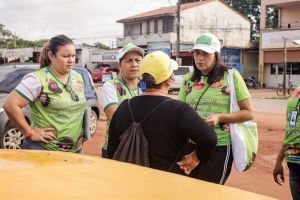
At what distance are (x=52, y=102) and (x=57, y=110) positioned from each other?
74mm

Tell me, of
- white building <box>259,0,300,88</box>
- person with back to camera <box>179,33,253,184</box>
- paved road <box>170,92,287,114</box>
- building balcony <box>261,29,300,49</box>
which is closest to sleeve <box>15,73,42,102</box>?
person with back to camera <box>179,33,253,184</box>

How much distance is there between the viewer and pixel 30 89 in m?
3.67

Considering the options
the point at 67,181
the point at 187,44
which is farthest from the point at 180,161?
the point at 187,44

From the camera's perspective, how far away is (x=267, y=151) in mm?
9258

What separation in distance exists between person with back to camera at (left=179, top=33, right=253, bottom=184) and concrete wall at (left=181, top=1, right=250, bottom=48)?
44847 millimetres

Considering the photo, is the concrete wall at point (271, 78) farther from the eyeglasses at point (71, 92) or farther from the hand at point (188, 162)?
the hand at point (188, 162)

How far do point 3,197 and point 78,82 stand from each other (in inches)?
95.6

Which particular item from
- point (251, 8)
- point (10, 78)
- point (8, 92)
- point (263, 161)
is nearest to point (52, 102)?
point (263, 161)

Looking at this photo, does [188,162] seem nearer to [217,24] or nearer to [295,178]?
[295,178]

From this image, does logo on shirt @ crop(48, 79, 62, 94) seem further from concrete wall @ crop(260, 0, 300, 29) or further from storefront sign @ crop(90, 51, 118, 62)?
storefront sign @ crop(90, 51, 118, 62)

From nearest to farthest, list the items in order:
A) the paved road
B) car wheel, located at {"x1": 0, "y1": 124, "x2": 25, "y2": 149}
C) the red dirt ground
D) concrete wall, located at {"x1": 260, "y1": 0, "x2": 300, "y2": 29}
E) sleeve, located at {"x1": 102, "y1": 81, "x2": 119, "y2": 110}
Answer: sleeve, located at {"x1": 102, "y1": 81, "x2": 119, "y2": 110} < the red dirt ground < car wheel, located at {"x1": 0, "y1": 124, "x2": 25, "y2": 149} < the paved road < concrete wall, located at {"x1": 260, "y1": 0, "x2": 300, "y2": 29}

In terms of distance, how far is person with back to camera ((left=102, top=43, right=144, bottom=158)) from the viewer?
4.00 meters

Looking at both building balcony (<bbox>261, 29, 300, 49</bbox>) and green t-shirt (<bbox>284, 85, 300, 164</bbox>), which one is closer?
green t-shirt (<bbox>284, 85, 300, 164</bbox>)

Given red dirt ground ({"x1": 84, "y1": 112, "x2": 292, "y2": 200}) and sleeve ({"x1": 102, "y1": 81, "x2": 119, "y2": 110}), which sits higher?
sleeve ({"x1": 102, "y1": 81, "x2": 119, "y2": 110})
